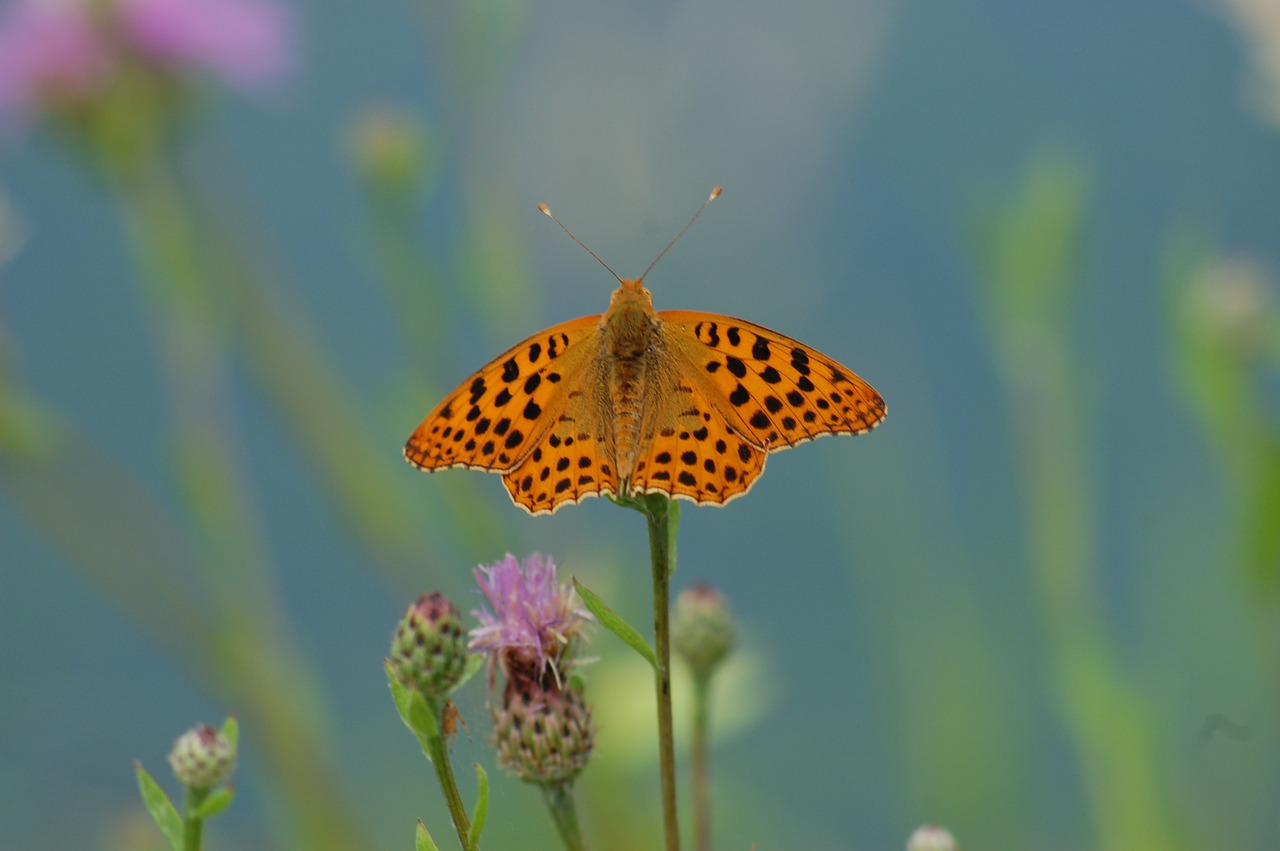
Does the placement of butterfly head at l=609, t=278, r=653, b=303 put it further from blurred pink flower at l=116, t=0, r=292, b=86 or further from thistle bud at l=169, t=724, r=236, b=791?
blurred pink flower at l=116, t=0, r=292, b=86

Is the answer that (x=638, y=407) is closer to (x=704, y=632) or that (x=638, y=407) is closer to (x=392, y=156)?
(x=704, y=632)

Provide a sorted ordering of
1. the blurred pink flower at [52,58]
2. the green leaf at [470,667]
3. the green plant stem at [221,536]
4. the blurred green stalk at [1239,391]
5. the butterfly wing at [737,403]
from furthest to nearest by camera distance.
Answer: the blurred pink flower at [52,58] < the green plant stem at [221,536] < the blurred green stalk at [1239,391] < the butterfly wing at [737,403] < the green leaf at [470,667]

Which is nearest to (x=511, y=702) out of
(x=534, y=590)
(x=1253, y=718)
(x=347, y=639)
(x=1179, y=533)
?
(x=534, y=590)

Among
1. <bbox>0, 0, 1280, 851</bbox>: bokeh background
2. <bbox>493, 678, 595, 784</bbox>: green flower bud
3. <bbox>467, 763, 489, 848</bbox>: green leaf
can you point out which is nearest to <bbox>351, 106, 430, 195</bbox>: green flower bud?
<bbox>0, 0, 1280, 851</bbox>: bokeh background

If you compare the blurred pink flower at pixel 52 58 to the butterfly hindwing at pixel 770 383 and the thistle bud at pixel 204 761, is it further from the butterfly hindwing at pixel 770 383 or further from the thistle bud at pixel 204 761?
the thistle bud at pixel 204 761

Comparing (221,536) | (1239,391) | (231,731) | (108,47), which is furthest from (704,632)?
(108,47)

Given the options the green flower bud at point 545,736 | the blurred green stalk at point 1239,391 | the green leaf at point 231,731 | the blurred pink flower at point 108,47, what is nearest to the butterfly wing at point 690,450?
the green flower bud at point 545,736
